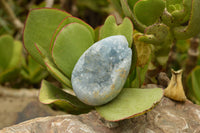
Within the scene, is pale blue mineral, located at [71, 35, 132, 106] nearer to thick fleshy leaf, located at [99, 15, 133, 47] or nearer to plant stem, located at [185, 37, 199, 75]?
thick fleshy leaf, located at [99, 15, 133, 47]

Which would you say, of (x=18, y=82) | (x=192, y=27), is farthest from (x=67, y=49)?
(x=18, y=82)

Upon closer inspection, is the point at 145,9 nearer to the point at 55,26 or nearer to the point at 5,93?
the point at 55,26

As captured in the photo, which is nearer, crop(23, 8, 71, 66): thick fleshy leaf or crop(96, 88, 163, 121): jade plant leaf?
crop(96, 88, 163, 121): jade plant leaf

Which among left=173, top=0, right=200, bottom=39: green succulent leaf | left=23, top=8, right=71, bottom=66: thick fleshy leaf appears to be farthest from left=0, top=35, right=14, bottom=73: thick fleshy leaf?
left=173, top=0, right=200, bottom=39: green succulent leaf

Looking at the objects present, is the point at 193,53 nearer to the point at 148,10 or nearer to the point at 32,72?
the point at 148,10

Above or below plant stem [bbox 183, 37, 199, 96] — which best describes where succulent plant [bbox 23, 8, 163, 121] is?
above

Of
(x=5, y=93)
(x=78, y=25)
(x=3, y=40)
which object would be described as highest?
(x=78, y=25)

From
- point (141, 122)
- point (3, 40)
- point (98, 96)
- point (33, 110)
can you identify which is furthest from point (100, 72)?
point (3, 40)
